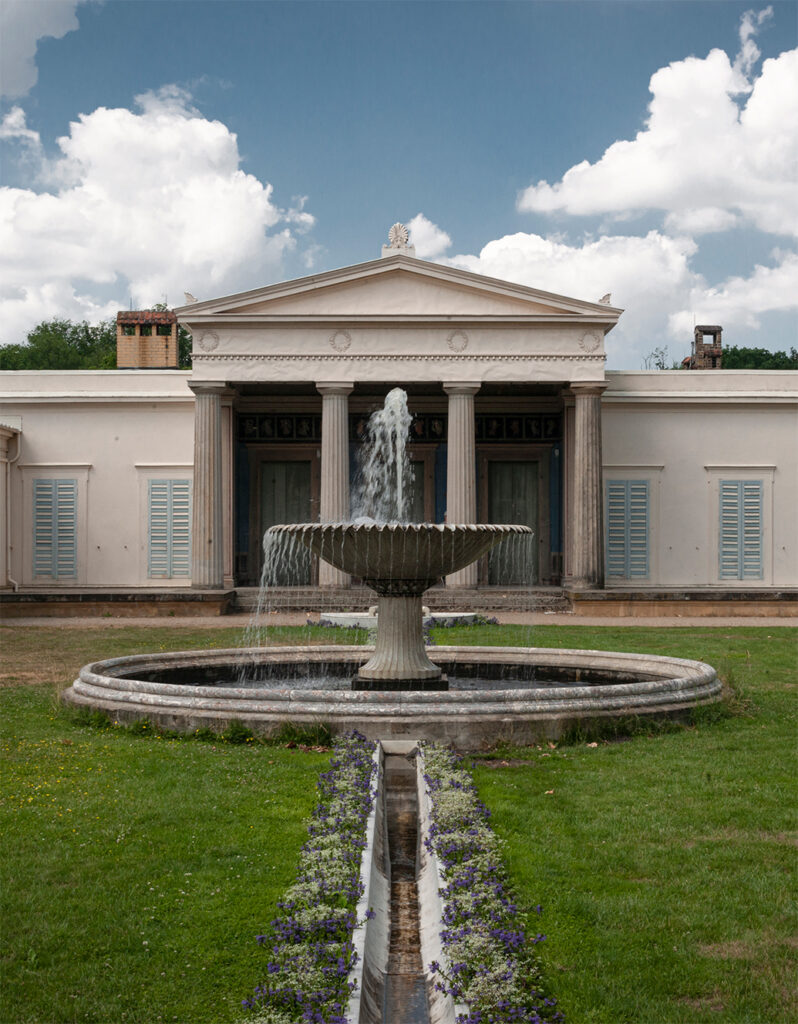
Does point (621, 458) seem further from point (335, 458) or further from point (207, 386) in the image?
point (207, 386)

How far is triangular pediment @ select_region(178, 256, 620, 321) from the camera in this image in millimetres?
21734

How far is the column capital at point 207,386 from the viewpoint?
71.7 feet

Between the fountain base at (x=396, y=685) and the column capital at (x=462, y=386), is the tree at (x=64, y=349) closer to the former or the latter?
the column capital at (x=462, y=386)

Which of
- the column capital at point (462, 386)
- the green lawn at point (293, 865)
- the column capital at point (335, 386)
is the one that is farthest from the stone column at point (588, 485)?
the green lawn at point (293, 865)

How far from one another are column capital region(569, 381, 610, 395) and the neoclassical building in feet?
0.13

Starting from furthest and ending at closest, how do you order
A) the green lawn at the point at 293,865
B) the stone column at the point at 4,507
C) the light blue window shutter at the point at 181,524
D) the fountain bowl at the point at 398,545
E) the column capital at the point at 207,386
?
the light blue window shutter at the point at 181,524, the stone column at the point at 4,507, the column capital at the point at 207,386, the fountain bowl at the point at 398,545, the green lawn at the point at 293,865

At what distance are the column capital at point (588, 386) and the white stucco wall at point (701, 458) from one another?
2.17 metres

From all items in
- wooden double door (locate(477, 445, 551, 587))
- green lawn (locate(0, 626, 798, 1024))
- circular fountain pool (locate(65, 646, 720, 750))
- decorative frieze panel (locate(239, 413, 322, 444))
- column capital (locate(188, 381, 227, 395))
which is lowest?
green lawn (locate(0, 626, 798, 1024))

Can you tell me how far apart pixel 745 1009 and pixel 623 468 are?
838 inches

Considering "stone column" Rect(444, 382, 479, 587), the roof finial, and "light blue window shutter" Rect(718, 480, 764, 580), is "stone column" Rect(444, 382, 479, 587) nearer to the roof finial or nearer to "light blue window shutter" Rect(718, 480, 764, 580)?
the roof finial

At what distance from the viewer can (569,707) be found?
7758 millimetres

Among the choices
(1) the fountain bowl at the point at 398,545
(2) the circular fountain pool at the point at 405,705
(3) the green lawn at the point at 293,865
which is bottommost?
(3) the green lawn at the point at 293,865

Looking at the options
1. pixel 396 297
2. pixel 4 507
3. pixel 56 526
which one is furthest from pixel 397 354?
pixel 4 507

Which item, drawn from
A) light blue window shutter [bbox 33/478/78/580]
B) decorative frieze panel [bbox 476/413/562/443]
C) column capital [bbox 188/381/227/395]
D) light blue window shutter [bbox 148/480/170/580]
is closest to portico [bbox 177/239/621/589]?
column capital [bbox 188/381/227/395]
